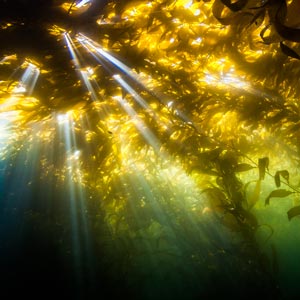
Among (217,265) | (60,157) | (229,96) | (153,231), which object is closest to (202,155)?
(229,96)

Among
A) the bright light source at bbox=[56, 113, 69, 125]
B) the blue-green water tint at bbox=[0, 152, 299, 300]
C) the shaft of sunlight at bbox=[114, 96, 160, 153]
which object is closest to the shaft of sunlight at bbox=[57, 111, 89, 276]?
the blue-green water tint at bbox=[0, 152, 299, 300]

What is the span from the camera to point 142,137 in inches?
127

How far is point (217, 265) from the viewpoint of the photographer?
18.8 feet

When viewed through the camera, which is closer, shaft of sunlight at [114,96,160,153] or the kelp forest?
the kelp forest

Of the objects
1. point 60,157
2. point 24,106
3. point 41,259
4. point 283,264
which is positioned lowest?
point 283,264

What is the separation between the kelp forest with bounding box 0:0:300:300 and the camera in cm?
153

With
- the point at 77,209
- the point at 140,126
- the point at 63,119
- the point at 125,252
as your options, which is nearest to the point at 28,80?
the point at 63,119

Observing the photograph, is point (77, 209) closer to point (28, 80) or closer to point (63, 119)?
point (63, 119)

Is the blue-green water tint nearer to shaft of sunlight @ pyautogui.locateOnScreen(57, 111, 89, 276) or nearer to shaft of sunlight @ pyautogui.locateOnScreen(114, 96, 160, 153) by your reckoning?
shaft of sunlight @ pyautogui.locateOnScreen(57, 111, 89, 276)

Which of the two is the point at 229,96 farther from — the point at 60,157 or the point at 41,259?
the point at 41,259

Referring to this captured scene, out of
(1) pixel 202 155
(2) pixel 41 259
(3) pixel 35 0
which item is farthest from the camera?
(2) pixel 41 259

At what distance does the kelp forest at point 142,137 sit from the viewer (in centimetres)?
153

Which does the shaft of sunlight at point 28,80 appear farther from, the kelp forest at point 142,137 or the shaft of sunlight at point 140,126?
the shaft of sunlight at point 140,126

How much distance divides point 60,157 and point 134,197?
182 centimetres
